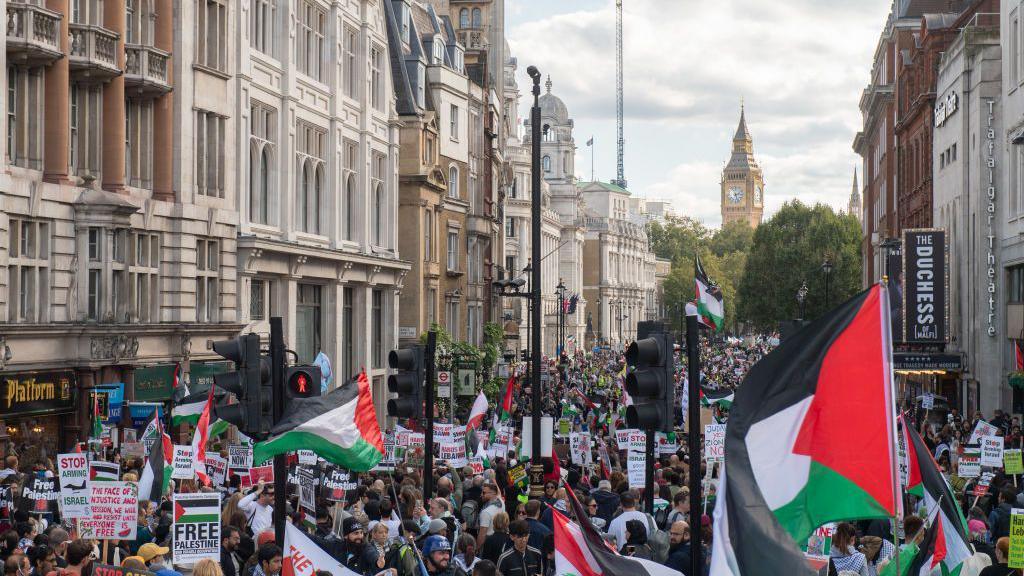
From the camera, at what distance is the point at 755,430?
949cm

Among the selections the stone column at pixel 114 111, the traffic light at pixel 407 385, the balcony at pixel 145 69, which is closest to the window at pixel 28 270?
the stone column at pixel 114 111

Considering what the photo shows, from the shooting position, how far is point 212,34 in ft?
118

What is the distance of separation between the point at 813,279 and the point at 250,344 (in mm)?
106181

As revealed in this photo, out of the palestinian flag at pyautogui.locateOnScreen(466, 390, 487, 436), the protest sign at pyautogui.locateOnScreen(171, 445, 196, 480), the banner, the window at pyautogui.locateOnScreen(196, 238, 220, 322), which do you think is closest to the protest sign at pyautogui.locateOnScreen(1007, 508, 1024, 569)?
the protest sign at pyautogui.locateOnScreen(171, 445, 196, 480)

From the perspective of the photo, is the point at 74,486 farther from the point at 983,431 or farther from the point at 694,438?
the point at 983,431

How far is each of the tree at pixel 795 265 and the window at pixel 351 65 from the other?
72.8 m

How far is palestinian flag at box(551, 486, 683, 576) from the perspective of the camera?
11.2 metres

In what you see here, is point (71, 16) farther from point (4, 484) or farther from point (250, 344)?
point (250, 344)

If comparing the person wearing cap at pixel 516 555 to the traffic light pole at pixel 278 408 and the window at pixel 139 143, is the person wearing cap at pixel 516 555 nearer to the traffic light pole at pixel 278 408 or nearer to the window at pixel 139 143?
the traffic light pole at pixel 278 408

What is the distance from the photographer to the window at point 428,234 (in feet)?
180

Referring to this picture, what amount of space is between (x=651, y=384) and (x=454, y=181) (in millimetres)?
49944

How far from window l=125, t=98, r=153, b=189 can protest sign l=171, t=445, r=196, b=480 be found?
14.1 meters

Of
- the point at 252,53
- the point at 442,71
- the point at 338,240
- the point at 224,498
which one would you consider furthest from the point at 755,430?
the point at 442,71

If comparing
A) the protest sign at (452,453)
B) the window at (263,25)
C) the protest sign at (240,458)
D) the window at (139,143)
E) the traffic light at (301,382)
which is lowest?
the protest sign at (452,453)
